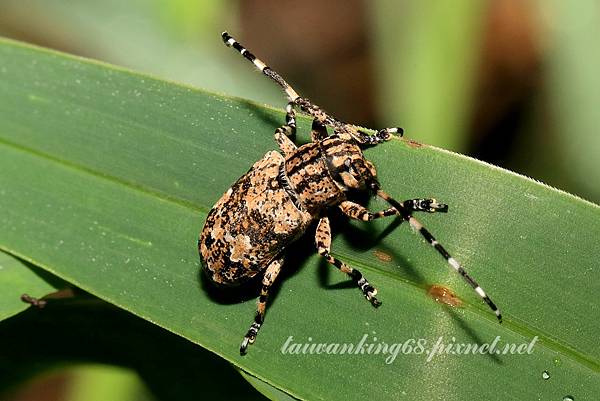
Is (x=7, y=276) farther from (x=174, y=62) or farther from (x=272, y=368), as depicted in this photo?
(x=174, y=62)

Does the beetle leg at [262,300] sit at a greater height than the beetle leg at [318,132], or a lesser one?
lesser

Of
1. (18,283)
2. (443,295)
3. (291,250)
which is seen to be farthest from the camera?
(291,250)

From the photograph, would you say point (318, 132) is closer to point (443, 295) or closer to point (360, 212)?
point (360, 212)

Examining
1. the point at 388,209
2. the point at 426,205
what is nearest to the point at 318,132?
the point at 388,209

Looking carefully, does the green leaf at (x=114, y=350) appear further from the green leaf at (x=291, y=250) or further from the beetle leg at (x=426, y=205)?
the beetle leg at (x=426, y=205)

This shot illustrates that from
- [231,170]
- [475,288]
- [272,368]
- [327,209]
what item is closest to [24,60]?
[231,170]

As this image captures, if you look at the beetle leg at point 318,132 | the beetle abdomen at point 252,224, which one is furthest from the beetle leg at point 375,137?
the beetle abdomen at point 252,224
